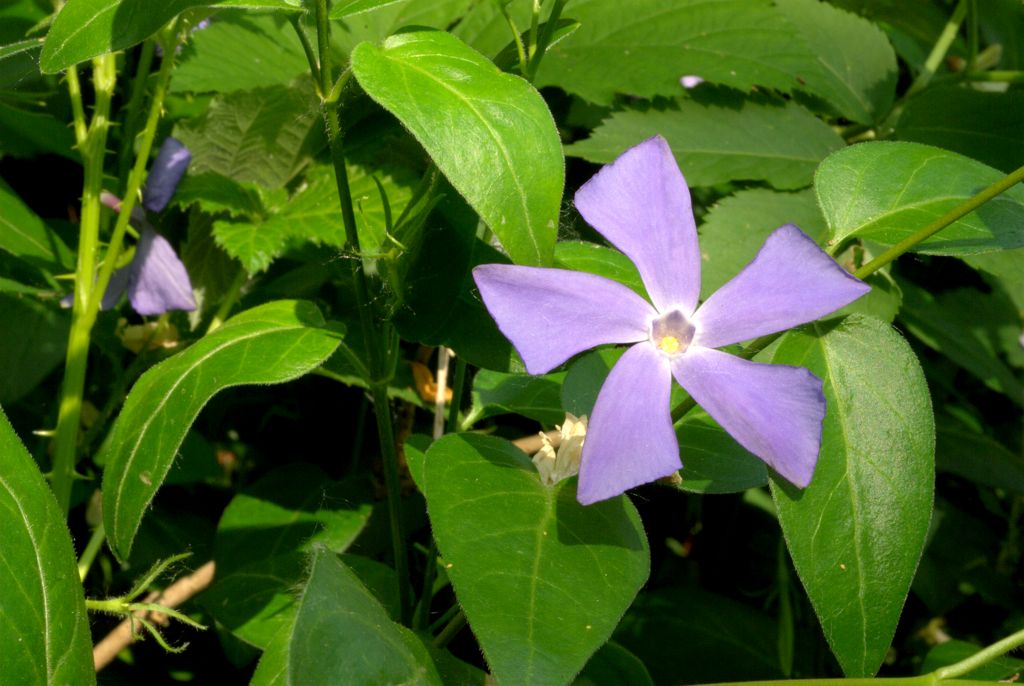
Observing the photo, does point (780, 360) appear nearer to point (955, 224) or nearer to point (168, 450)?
point (955, 224)

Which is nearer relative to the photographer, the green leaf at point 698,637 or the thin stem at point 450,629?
the thin stem at point 450,629

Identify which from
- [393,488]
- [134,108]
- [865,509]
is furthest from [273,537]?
[865,509]

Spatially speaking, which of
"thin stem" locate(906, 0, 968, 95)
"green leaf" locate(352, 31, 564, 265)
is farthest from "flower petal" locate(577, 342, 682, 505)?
"thin stem" locate(906, 0, 968, 95)

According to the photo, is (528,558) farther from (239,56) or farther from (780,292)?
(239,56)

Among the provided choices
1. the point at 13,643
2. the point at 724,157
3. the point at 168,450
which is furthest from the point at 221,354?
the point at 724,157

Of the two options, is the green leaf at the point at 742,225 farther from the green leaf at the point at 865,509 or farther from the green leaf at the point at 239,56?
the green leaf at the point at 239,56

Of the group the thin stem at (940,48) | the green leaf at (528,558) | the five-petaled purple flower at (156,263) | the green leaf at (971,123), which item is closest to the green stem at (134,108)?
the five-petaled purple flower at (156,263)

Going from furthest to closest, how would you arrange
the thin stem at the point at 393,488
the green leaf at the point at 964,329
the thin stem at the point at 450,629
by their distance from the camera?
the green leaf at the point at 964,329 → the thin stem at the point at 393,488 → the thin stem at the point at 450,629
